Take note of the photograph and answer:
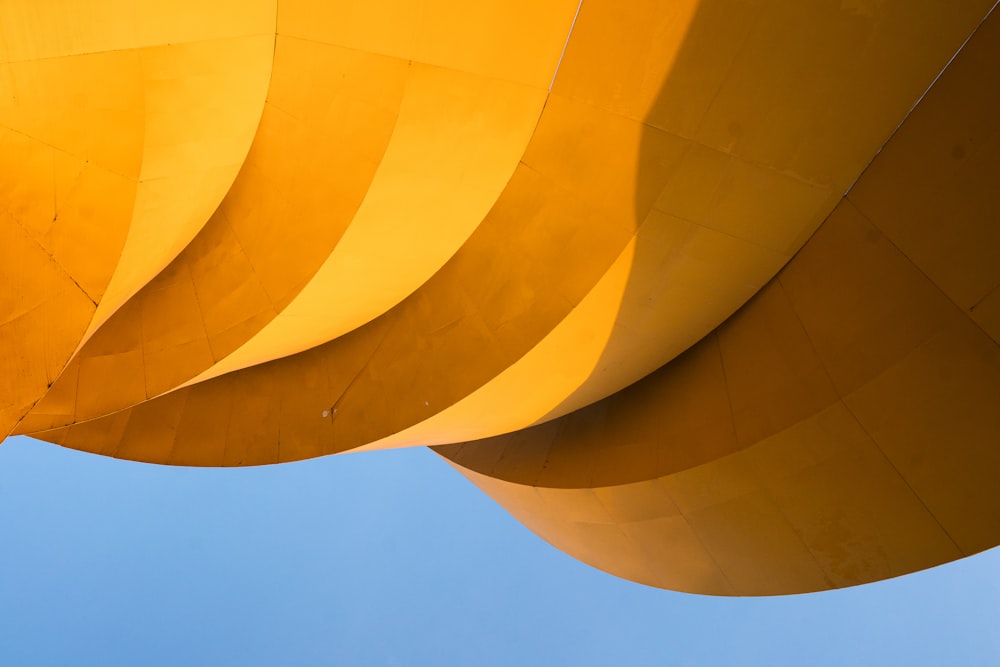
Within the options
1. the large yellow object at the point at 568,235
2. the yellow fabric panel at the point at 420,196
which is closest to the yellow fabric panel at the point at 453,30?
the large yellow object at the point at 568,235

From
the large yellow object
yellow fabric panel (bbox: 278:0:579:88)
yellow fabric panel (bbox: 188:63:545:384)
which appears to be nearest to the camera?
the large yellow object

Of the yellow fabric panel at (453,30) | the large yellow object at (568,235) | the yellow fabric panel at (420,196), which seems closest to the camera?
the large yellow object at (568,235)

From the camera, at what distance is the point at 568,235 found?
30.1 feet

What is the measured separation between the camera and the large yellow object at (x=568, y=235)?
6.82m

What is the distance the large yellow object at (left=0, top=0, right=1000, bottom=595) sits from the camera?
6.82 m

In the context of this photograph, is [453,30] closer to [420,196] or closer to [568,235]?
[420,196]

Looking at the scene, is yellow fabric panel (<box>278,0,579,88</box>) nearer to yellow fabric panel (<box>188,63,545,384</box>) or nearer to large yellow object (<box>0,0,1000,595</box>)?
large yellow object (<box>0,0,1000,595</box>)

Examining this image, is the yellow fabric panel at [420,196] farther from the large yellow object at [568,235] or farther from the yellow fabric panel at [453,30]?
the yellow fabric panel at [453,30]

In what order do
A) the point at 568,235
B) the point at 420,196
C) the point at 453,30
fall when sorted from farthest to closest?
the point at 568,235, the point at 420,196, the point at 453,30

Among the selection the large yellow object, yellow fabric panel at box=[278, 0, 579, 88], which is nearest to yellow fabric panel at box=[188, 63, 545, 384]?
the large yellow object

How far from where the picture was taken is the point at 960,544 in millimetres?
8555

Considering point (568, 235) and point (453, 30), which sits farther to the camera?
point (568, 235)

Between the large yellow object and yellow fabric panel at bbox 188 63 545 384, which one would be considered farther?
yellow fabric panel at bbox 188 63 545 384

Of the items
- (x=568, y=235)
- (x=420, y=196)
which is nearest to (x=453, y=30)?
(x=420, y=196)
